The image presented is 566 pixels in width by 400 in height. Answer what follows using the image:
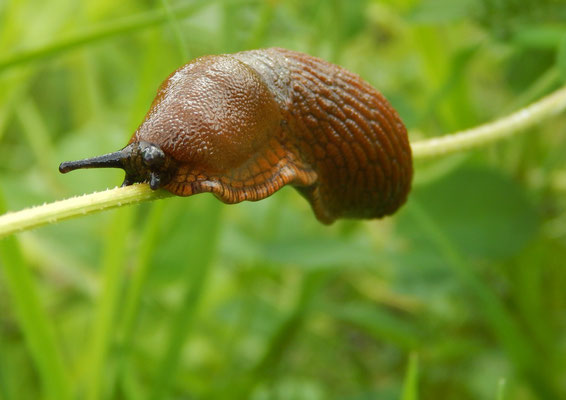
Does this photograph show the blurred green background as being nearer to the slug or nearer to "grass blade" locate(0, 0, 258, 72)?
"grass blade" locate(0, 0, 258, 72)

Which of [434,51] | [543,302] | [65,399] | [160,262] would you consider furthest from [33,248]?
[543,302]

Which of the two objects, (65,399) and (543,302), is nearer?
(65,399)

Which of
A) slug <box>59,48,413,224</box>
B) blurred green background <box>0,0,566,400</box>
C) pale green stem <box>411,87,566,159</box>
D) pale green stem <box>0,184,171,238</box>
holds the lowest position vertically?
blurred green background <box>0,0,566,400</box>

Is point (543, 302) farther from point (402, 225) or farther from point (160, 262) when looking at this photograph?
point (160, 262)

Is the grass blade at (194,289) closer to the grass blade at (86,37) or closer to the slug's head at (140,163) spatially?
the grass blade at (86,37)

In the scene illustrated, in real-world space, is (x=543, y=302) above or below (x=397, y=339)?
below

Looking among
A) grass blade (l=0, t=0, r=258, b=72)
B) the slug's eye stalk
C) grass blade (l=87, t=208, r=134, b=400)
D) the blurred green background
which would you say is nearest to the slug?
the slug's eye stalk

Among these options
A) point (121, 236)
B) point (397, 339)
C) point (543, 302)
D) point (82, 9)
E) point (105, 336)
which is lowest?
point (543, 302)

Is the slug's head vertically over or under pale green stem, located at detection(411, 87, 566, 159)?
over
